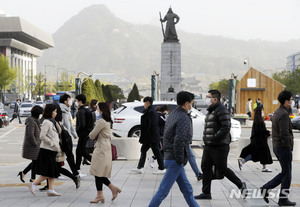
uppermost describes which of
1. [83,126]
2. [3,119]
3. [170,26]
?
[170,26]

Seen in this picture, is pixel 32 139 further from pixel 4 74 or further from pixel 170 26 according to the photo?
pixel 4 74

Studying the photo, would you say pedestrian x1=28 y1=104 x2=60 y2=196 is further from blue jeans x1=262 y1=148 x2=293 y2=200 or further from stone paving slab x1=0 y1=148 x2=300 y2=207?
blue jeans x1=262 y1=148 x2=293 y2=200

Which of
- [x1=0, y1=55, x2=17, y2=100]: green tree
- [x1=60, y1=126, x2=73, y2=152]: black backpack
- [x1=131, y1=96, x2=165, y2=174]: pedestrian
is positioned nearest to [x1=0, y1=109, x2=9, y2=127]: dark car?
[x1=131, y1=96, x2=165, y2=174]: pedestrian

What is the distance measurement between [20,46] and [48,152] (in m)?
124

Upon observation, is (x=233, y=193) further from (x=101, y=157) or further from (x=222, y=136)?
(x=101, y=157)

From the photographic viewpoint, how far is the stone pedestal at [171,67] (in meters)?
53.3

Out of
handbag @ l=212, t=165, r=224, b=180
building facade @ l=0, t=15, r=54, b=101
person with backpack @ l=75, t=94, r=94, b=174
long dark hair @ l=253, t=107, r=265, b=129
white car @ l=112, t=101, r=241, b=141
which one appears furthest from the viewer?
building facade @ l=0, t=15, r=54, b=101

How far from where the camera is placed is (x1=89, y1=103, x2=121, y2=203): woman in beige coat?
888 centimetres

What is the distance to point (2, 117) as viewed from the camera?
34.5 metres

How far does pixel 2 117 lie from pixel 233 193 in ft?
88.2

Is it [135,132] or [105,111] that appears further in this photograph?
[135,132]

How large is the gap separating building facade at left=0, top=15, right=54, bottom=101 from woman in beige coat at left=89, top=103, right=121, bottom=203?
4075 inches

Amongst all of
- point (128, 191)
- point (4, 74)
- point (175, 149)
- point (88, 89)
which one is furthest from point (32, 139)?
point (4, 74)

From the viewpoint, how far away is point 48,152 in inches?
381
